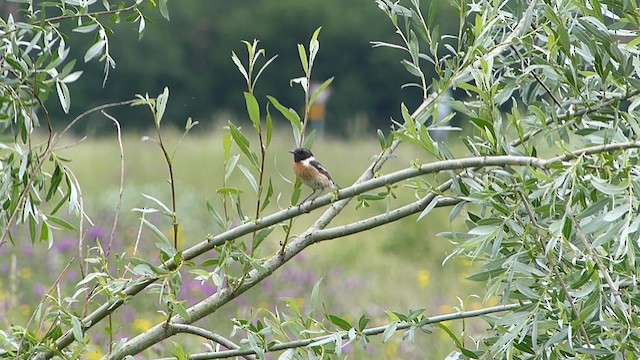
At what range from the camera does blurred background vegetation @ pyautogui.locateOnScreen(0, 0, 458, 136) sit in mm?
29891

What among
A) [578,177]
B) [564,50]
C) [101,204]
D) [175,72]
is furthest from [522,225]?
[175,72]

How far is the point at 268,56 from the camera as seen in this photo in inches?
1210

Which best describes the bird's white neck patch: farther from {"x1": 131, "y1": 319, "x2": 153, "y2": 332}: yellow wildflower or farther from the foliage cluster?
{"x1": 131, "y1": 319, "x2": 153, "y2": 332}: yellow wildflower

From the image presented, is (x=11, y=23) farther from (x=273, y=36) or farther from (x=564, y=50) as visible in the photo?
(x=273, y=36)

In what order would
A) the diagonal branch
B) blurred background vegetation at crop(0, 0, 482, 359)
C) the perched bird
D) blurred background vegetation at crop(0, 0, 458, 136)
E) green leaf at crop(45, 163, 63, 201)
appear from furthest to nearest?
1. blurred background vegetation at crop(0, 0, 458, 136)
2. blurred background vegetation at crop(0, 0, 482, 359)
3. the perched bird
4. green leaf at crop(45, 163, 63, 201)
5. the diagonal branch

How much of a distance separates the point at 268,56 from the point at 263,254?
2767 centimetres

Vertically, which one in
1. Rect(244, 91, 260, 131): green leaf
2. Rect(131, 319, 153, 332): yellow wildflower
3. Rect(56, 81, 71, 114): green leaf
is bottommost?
Rect(131, 319, 153, 332): yellow wildflower

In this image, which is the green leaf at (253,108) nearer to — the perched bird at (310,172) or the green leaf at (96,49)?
the green leaf at (96,49)

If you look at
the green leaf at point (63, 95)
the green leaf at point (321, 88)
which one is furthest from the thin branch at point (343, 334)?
the green leaf at point (63, 95)

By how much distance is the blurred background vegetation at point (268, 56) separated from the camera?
29.9 metres

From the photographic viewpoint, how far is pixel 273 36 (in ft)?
107

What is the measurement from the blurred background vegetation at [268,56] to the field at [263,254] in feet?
48.8

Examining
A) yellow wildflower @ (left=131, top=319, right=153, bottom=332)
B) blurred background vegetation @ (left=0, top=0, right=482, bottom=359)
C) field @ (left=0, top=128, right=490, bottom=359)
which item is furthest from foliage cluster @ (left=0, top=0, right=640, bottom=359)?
yellow wildflower @ (left=131, top=319, right=153, bottom=332)

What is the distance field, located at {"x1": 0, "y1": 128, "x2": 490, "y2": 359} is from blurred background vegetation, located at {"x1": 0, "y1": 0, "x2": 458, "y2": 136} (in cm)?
1487
